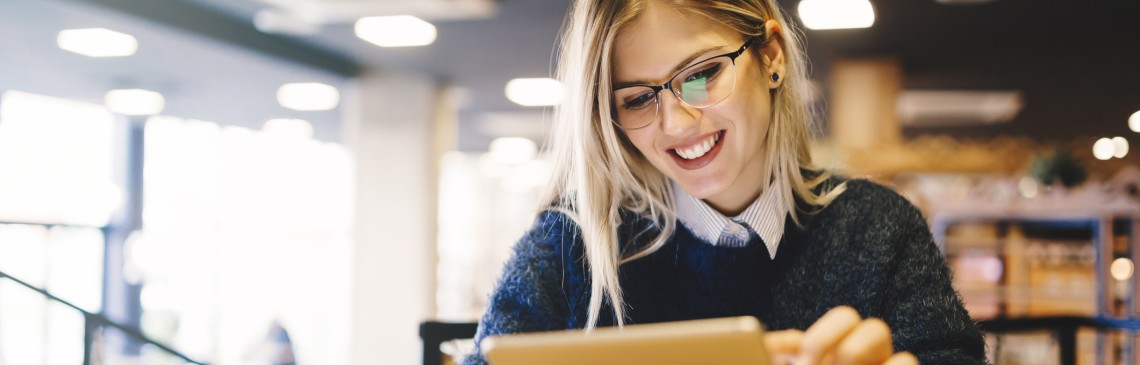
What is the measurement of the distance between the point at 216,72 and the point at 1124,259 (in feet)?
21.5

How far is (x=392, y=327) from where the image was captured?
22.8 feet

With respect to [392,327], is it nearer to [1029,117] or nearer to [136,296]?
[136,296]

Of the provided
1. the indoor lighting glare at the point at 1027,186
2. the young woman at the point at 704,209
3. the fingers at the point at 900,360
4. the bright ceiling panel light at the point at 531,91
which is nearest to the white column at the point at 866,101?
the indoor lighting glare at the point at 1027,186

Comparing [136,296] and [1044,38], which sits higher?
[1044,38]

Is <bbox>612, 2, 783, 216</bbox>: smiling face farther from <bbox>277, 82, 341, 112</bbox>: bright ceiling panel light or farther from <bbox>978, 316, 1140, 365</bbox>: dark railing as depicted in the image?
<bbox>277, 82, 341, 112</bbox>: bright ceiling panel light

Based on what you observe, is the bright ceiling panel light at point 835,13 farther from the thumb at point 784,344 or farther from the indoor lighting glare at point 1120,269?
the thumb at point 784,344

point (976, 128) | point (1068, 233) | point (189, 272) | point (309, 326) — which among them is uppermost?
point (976, 128)

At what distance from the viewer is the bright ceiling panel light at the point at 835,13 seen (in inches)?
173

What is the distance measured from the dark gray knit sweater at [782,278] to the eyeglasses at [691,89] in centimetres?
21

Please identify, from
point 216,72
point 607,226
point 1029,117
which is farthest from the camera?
point 1029,117

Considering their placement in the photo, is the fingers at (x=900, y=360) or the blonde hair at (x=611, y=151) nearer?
the fingers at (x=900, y=360)

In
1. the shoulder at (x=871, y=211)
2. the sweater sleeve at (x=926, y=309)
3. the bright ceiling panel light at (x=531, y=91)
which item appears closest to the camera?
the sweater sleeve at (x=926, y=309)

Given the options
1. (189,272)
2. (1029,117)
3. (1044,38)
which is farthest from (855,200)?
(189,272)

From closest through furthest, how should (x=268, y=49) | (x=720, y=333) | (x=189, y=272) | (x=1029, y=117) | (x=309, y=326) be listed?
(x=720, y=333) → (x=268, y=49) → (x=1029, y=117) → (x=189, y=272) → (x=309, y=326)
